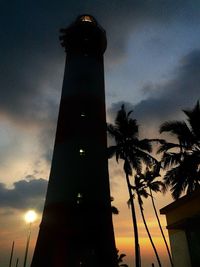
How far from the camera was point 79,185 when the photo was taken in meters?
28.5

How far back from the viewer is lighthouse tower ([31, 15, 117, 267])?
26.0 metres

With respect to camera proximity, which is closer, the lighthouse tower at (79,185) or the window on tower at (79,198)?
the lighthouse tower at (79,185)

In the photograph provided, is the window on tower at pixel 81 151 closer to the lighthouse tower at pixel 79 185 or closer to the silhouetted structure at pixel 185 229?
the lighthouse tower at pixel 79 185

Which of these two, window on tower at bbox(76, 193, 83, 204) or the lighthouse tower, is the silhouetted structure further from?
window on tower at bbox(76, 193, 83, 204)

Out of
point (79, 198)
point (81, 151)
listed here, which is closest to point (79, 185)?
point (79, 198)

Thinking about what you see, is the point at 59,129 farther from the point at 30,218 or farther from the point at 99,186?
the point at 30,218

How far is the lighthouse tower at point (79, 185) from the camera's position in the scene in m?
26.0

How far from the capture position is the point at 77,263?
81.8ft

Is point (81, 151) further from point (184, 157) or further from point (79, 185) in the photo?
point (184, 157)

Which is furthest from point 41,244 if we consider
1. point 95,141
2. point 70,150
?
point 95,141

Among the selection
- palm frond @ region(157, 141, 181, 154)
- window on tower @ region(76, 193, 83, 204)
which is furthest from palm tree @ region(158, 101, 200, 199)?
window on tower @ region(76, 193, 83, 204)

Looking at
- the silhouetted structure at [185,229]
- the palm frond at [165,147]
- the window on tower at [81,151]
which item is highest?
the window on tower at [81,151]

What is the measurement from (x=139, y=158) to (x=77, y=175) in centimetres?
762

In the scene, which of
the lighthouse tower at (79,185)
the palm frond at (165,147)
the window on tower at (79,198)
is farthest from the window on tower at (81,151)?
the palm frond at (165,147)
